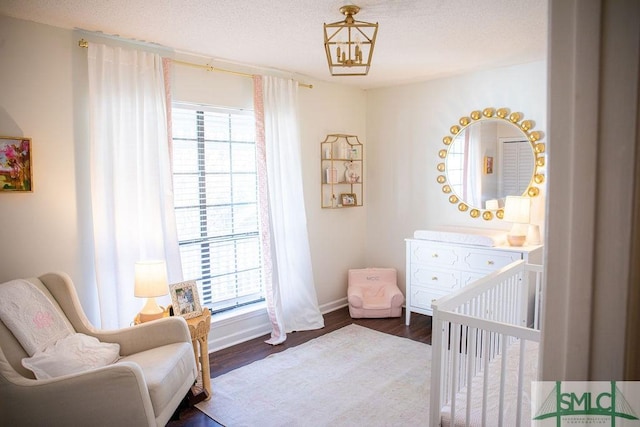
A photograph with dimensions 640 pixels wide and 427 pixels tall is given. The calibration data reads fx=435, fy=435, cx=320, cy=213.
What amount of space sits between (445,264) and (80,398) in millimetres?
3044

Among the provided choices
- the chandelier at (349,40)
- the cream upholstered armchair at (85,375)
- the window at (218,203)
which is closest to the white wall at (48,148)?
the cream upholstered armchair at (85,375)

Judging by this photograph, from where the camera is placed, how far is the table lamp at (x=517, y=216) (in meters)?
3.73

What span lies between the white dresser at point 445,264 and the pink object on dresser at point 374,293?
0.24 meters

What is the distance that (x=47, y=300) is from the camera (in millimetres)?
2498

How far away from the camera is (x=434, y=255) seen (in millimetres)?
4078

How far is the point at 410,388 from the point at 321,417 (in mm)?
715

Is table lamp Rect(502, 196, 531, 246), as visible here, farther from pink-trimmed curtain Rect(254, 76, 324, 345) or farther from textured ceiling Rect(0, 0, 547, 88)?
pink-trimmed curtain Rect(254, 76, 324, 345)

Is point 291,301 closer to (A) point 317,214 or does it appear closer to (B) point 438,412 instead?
(A) point 317,214

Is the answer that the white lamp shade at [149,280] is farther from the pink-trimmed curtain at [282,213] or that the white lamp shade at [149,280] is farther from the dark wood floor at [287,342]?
the pink-trimmed curtain at [282,213]

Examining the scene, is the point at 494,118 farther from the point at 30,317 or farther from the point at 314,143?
the point at 30,317

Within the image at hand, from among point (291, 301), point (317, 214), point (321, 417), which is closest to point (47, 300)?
point (321, 417)

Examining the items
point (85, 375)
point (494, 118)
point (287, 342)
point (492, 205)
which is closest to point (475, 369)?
point (85, 375)

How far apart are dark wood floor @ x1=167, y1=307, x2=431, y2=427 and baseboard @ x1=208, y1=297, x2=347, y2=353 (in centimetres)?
6

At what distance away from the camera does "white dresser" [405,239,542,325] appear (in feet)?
12.0
